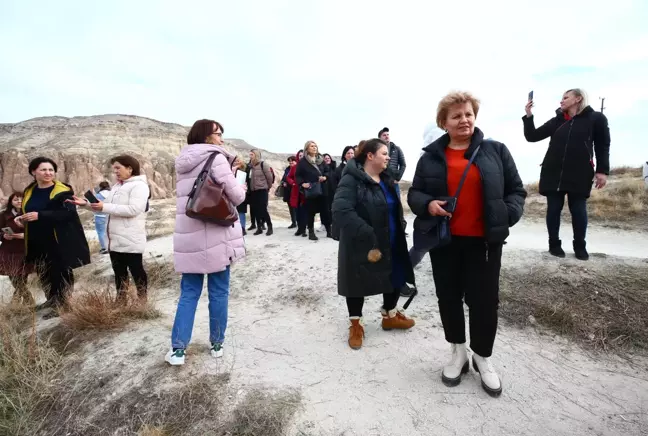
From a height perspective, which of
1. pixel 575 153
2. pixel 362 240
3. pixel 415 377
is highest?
pixel 575 153

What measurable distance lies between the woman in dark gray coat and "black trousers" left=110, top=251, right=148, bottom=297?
234 cm

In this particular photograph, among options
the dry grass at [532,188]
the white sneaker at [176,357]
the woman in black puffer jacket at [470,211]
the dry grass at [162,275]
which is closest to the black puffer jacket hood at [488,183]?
the woman in black puffer jacket at [470,211]

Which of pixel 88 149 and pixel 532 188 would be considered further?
pixel 88 149

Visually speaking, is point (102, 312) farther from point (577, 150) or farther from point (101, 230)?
point (577, 150)

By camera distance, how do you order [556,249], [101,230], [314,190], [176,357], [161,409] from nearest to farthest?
[161,409]
[176,357]
[556,249]
[314,190]
[101,230]

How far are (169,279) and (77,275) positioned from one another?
7.03ft

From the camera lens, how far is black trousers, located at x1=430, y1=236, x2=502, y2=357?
2.25 meters

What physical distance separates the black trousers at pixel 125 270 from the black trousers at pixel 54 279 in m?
0.64

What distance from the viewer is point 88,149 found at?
31.7m

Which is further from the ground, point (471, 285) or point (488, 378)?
point (471, 285)

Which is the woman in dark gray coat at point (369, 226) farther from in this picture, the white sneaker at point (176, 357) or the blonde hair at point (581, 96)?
the blonde hair at point (581, 96)

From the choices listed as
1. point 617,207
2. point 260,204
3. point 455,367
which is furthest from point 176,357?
point 617,207

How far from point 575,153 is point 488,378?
3.10 m

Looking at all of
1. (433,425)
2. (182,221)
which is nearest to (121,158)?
(182,221)
